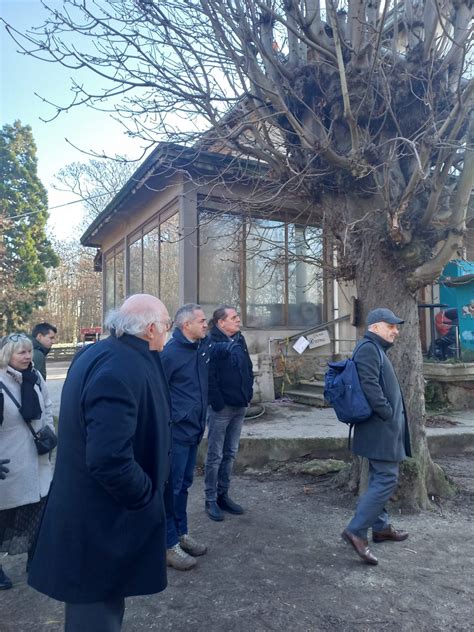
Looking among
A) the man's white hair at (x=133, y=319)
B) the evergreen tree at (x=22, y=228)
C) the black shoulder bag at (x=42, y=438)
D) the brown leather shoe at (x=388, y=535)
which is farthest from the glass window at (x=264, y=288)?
the evergreen tree at (x=22, y=228)

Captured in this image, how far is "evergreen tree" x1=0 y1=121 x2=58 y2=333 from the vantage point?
90.7 ft

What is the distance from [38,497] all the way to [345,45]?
15.8ft

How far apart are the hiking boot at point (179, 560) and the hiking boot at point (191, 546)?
0.16 metres

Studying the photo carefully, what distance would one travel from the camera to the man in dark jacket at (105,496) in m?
1.96

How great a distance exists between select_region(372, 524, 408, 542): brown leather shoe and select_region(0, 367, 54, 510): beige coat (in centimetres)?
261

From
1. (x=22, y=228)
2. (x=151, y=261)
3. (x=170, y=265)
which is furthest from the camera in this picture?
(x=22, y=228)

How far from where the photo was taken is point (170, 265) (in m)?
9.56

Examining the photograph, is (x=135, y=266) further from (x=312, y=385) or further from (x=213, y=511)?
(x=213, y=511)

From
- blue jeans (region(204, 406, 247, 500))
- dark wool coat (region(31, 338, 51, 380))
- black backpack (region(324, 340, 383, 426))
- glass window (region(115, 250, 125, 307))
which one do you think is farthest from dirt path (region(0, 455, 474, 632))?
glass window (region(115, 250, 125, 307))

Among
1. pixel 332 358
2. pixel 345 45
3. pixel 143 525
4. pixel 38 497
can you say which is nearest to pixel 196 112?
pixel 345 45

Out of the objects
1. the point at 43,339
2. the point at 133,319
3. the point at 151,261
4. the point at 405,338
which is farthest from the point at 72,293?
the point at 133,319

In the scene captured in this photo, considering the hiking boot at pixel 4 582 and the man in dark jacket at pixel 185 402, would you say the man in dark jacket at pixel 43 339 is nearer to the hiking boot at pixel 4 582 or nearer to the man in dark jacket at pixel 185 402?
the man in dark jacket at pixel 185 402

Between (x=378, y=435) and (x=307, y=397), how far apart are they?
5.05 m

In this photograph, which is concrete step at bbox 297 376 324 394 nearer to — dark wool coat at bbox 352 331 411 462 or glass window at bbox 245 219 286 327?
glass window at bbox 245 219 286 327
